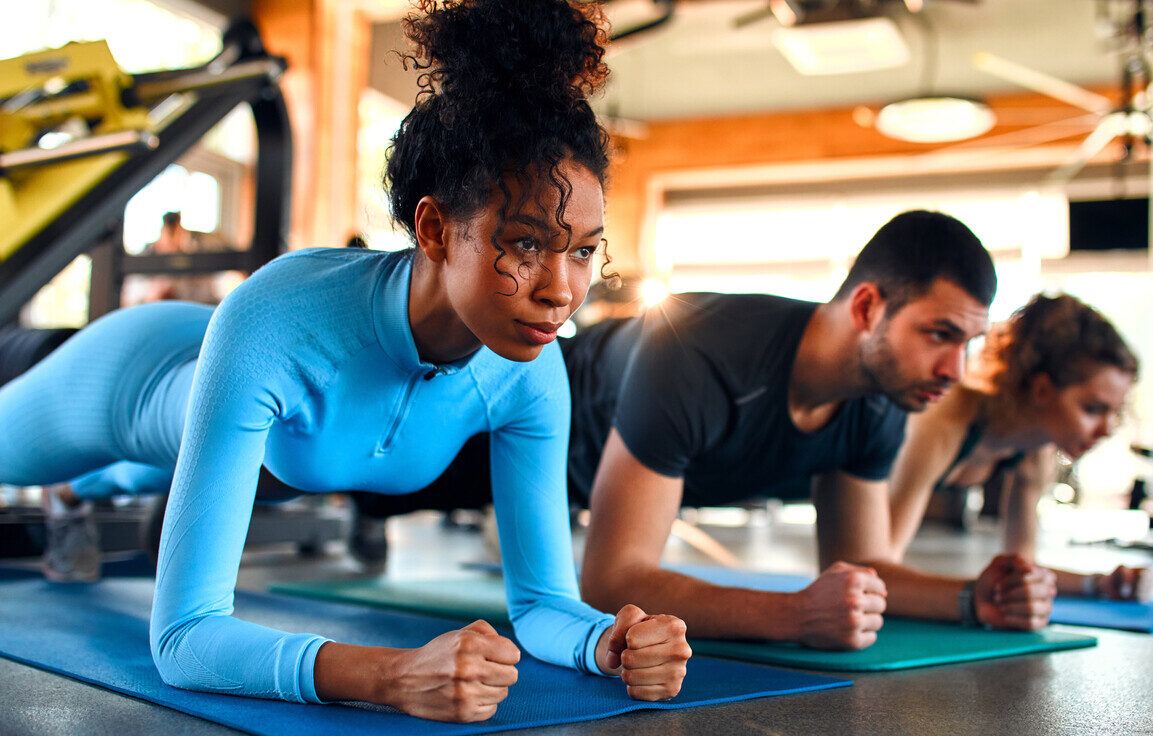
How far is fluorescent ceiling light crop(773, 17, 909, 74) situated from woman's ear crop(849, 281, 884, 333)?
3.32m

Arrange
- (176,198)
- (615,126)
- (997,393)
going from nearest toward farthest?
1. (997,393)
2. (176,198)
3. (615,126)

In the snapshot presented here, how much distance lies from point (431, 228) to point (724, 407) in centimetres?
66

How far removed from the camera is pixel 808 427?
162 centimetres

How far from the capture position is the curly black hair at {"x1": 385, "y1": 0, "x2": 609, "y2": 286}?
3.18 feet

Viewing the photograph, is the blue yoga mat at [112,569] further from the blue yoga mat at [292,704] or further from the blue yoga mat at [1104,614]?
the blue yoga mat at [1104,614]

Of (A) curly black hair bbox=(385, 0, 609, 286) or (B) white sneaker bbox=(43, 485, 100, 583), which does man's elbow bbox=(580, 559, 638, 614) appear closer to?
(A) curly black hair bbox=(385, 0, 609, 286)

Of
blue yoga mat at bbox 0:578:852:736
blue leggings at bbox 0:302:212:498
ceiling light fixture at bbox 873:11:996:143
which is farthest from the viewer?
ceiling light fixture at bbox 873:11:996:143

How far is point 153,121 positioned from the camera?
8.09 ft

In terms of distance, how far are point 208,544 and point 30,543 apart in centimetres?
160

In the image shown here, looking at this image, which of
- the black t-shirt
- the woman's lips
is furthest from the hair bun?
the black t-shirt

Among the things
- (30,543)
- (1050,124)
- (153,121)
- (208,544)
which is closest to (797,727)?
(208,544)

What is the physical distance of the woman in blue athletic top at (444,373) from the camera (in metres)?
0.95

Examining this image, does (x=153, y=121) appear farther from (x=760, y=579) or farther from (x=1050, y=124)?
(x=1050, y=124)

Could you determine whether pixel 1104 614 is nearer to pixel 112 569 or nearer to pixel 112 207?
pixel 112 569
